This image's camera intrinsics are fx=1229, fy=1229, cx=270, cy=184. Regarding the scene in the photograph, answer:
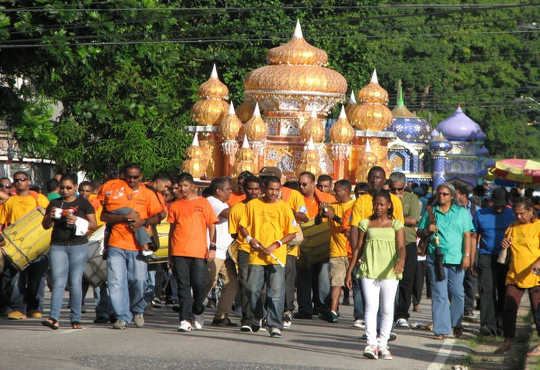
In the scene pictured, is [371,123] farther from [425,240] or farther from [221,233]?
[425,240]

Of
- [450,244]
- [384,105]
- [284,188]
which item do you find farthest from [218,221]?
[384,105]

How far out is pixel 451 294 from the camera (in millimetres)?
13859

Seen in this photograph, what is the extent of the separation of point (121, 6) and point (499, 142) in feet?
200

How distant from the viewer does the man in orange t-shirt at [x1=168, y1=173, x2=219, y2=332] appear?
529 inches

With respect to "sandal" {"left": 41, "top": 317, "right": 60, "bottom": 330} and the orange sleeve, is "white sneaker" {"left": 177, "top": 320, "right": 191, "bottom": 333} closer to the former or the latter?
the orange sleeve

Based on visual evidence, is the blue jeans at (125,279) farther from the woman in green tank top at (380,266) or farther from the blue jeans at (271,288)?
the woman in green tank top at (380,266)

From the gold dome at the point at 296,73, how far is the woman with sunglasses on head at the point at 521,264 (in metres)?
21.3

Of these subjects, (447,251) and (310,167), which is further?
(310,167)

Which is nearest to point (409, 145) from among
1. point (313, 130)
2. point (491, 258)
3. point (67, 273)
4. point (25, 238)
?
point (313, 130)

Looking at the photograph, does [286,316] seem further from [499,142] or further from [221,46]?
[499,142]

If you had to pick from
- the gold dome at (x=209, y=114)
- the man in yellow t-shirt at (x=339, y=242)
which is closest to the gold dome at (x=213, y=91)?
the gold dome at (x=209, y=114)

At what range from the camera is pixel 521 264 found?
1280 centimetres

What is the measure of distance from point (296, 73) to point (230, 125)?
2459 millimetres

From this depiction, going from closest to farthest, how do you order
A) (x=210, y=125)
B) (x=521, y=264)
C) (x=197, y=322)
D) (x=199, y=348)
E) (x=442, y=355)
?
(x=199, y=348) → (x=442, y=355) → (x=521, y=264) → (x=197, y=322) → (x=210, y=125)
